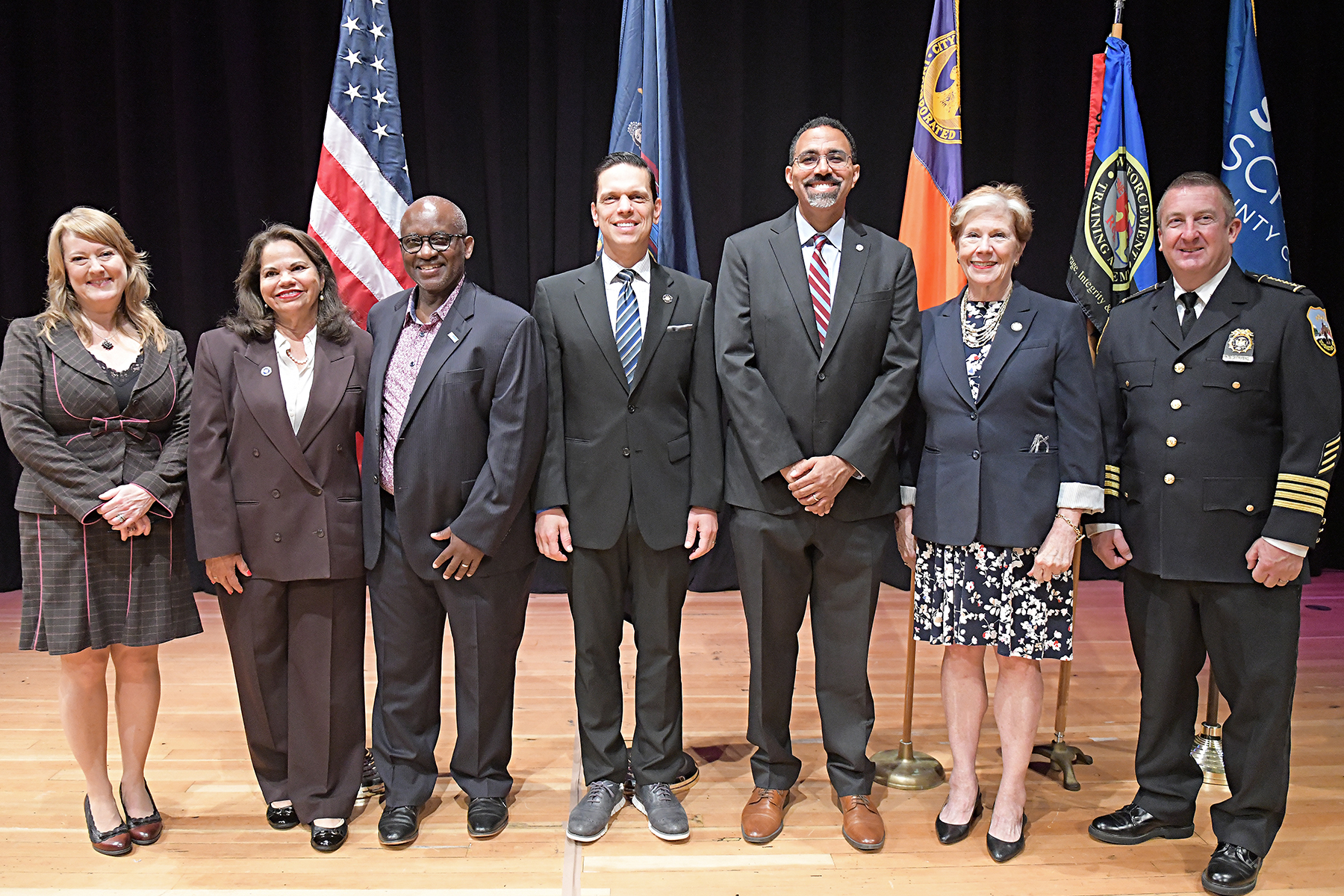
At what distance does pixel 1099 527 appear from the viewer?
8.87 feet

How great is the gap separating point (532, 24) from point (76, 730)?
4.26 metres

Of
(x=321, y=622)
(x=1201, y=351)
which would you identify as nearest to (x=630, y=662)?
(x=321, y=622)

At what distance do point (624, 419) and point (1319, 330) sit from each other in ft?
6.08

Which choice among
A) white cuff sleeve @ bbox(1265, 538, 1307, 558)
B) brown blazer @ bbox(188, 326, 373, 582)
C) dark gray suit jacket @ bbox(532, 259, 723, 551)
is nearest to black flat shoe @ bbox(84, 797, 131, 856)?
brown blazer @ bbox(188, 326, 373, 582)

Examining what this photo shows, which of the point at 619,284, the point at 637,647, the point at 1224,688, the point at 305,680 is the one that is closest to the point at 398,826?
the point at 305,680

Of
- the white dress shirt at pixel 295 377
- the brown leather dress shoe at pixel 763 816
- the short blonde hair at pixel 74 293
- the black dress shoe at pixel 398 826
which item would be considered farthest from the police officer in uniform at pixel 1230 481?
the short blonde hair at pixel 74 293

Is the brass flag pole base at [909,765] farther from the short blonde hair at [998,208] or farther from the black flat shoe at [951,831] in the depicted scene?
the short blonde hair at [998,208]

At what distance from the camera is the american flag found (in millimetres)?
3412

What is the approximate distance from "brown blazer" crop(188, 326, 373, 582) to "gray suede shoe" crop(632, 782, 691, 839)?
1.13 metres

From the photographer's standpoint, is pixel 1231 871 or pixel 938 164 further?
pixel 938 164

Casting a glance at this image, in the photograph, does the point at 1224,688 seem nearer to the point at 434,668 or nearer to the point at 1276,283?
the point at 1276,283

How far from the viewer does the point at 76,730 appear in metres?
2.66

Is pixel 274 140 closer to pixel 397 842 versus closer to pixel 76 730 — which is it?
pixel 76 730

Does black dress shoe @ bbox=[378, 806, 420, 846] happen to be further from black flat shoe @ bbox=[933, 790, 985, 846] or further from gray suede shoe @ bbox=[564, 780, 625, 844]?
black flat shoe @ bbox=[933, 790, 985, 846]
